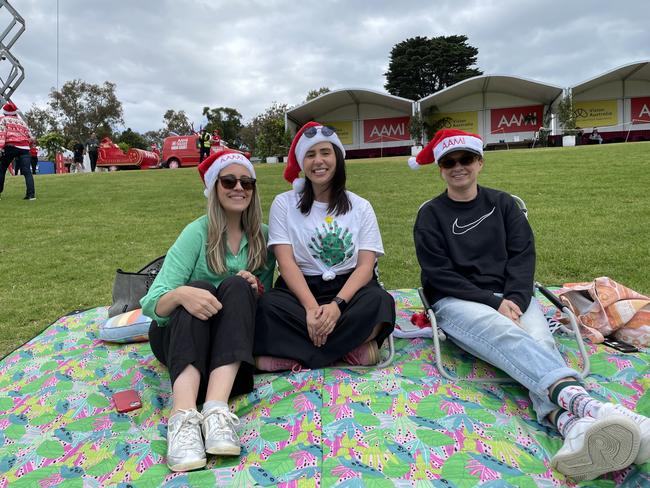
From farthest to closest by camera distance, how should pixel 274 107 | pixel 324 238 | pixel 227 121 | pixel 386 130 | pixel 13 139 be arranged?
pixel 227 121 < pixel 274 107 < pixel 386 130 < pixel 13 139 < pixel 324 238

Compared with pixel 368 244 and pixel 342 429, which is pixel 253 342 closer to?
pixel 342 429

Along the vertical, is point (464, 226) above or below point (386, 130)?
below

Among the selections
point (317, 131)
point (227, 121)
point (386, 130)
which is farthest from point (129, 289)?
point (227, 121)

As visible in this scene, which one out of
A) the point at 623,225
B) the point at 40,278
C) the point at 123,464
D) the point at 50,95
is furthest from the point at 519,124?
the point at 50,95

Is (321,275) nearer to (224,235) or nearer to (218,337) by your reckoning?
(224,235)

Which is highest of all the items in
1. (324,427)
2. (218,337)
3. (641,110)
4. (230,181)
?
(641,110)

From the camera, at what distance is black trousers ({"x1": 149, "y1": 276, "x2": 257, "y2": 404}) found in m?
2.17

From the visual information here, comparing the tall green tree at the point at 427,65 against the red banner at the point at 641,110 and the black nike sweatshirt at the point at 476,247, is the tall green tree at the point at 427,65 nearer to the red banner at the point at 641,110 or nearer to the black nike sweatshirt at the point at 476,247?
the red banner at the point at 641,110

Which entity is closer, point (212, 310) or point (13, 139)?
point (212, 310)

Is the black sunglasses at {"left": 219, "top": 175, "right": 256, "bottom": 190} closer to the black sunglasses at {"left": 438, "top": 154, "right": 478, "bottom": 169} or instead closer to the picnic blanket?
the picnic blanket

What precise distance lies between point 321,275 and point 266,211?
244 inches

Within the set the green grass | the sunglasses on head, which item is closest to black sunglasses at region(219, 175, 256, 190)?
the sunglasses on head

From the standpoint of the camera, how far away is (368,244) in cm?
286

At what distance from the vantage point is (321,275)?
9.38ft
